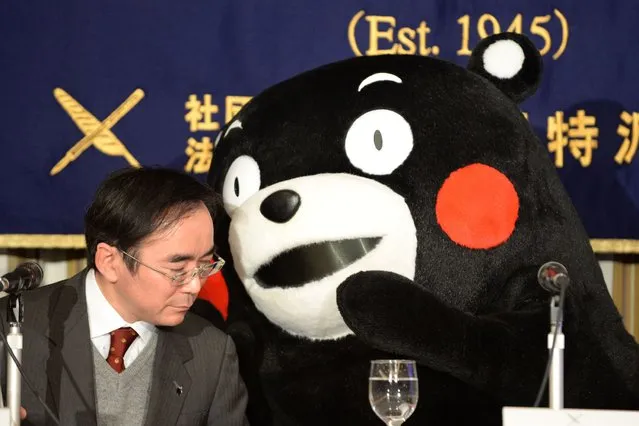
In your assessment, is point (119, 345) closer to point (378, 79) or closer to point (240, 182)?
point (240, 182)

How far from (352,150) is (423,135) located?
0.15 meters

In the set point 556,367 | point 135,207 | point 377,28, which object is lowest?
point 556,367

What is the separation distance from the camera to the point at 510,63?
2.46m

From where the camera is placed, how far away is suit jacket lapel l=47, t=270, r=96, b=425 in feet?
6.67

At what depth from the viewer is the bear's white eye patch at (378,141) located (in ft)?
7.40

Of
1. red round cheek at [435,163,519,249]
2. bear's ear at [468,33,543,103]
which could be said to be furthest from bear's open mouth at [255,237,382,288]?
bear's ear at [468,33,543,103]

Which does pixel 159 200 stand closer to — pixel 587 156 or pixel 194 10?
pixel 194 10

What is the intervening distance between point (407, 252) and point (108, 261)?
1.86ft

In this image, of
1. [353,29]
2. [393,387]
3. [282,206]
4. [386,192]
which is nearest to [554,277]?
[393,387]

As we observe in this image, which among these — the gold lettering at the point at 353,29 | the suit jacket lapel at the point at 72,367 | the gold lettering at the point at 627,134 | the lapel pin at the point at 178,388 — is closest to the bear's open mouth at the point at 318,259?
the lapel pin at the point at 178,388

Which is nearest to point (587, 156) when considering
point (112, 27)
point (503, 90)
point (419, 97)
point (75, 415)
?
point (503, 90)

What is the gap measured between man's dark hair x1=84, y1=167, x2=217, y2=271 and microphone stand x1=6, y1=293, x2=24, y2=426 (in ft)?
0.98

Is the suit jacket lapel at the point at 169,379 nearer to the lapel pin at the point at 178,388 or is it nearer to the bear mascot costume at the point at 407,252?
the lapel pin at the point at 178,388

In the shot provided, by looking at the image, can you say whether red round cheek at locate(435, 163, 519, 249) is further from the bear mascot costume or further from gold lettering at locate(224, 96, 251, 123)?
gold lettering at locate(224, 96, 251, 123)
